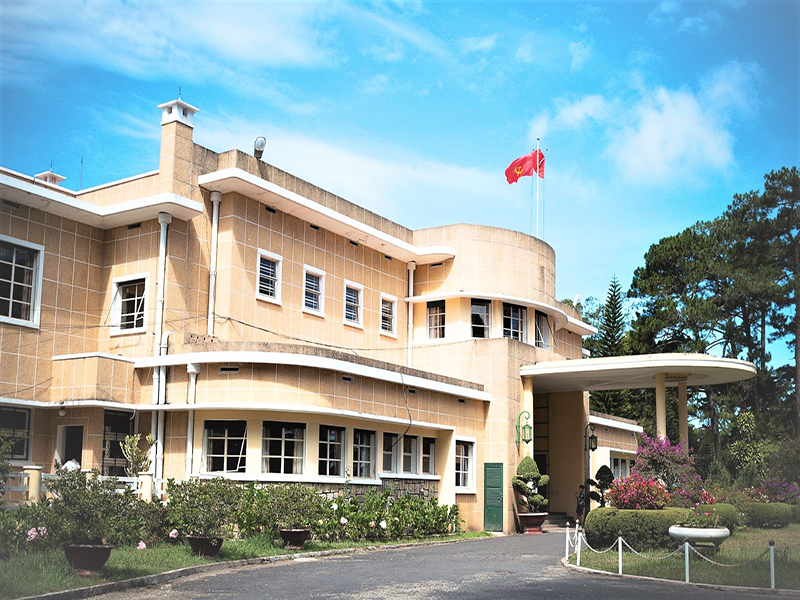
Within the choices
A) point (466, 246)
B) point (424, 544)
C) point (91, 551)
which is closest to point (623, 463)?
point (466, 246)

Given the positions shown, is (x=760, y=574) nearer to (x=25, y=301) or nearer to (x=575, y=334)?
(x=25, y=301)

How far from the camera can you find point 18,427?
781 inches

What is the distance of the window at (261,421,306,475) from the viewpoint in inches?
777

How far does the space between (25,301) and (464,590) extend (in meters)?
13.0

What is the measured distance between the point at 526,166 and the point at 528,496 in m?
11.9

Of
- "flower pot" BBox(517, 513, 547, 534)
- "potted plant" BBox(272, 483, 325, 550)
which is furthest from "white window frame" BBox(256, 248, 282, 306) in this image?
"flower pot" BBox(517, 513, 547, 534)

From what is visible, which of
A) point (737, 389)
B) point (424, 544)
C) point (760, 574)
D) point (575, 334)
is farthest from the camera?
point (737, 389)

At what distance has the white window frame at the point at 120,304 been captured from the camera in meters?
21.2

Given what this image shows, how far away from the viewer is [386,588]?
1261 centimetres

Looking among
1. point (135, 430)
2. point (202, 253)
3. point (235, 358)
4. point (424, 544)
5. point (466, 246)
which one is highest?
point (466, 246)

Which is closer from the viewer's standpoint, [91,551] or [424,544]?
[91,551]

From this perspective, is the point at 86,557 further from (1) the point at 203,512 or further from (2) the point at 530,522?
(2) the point at 530,522

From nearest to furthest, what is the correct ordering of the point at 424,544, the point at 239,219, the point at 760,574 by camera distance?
1. the point at 760,574
2. the point at 424,544
3. the point at 239,219

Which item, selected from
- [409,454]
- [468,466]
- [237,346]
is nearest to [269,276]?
[237,346]
